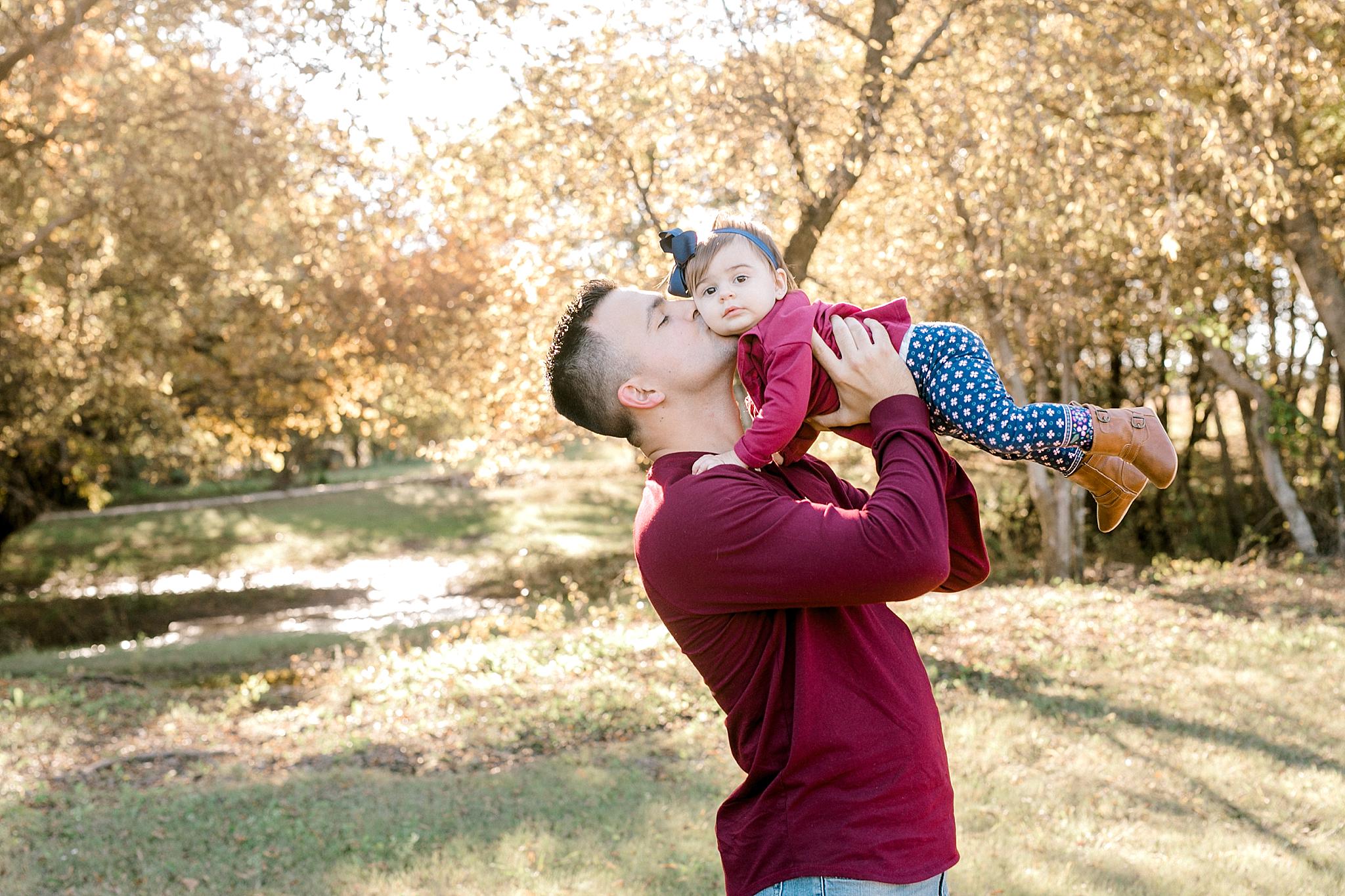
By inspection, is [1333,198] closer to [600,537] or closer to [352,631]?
[352,631]

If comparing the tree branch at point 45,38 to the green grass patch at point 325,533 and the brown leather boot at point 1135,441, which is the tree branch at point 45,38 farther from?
the green grass patch at point 325,533

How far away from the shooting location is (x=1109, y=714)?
6.71m

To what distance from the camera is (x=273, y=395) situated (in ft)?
48.1

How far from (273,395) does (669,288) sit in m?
13.4

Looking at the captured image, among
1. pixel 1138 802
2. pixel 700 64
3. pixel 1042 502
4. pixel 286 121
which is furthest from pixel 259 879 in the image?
pixel 1042 502

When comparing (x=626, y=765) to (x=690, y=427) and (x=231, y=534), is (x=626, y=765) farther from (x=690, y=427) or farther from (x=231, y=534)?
(x=231, y=534)

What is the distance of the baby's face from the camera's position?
2.22m

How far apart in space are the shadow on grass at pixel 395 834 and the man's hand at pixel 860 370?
10.4 ft

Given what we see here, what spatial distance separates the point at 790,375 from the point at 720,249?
1.56 feet

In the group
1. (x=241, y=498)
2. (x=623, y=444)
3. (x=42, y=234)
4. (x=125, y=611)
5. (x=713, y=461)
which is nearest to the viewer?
(x=713, y=461)

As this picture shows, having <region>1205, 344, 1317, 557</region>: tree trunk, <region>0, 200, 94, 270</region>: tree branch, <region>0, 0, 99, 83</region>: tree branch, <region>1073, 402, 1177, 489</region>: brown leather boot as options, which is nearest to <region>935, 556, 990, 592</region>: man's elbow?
<region>1073, 402, 1177, 489</region>: brown leather boot

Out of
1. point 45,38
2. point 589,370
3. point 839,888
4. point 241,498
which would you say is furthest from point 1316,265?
point 241,498

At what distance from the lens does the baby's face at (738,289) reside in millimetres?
2223

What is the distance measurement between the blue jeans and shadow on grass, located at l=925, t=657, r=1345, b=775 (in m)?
5.02
